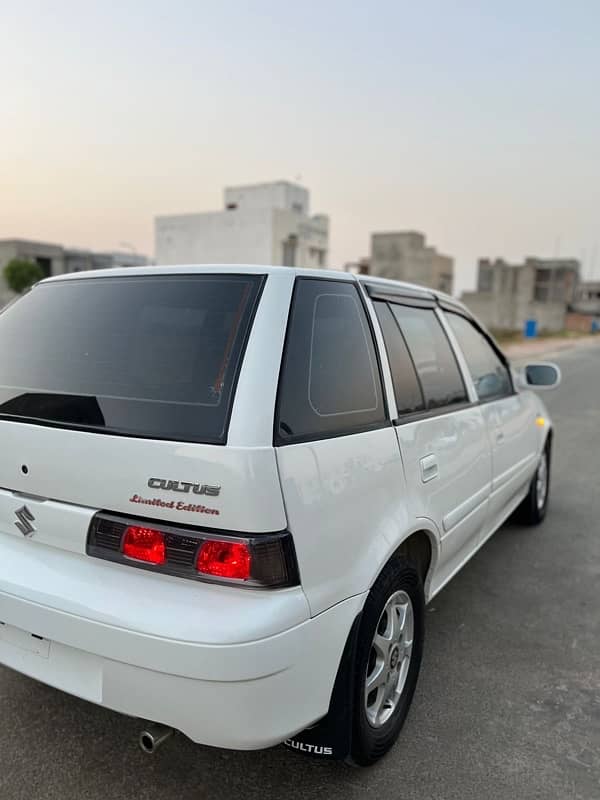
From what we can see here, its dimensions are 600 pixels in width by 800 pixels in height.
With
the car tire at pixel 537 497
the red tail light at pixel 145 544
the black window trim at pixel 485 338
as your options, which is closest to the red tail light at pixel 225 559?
the red tail light at pixel 145 544

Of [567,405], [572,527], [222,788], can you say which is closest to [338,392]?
[222,788]

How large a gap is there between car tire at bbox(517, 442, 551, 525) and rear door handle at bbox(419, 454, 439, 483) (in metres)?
2.31

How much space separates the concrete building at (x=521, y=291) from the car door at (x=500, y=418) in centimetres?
6974

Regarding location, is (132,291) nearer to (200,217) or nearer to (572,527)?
(572,527)

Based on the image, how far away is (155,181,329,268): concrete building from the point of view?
68750mm

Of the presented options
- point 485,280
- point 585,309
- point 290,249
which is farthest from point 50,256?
point 585,309

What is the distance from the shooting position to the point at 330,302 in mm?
2285

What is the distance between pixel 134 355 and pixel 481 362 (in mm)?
2347

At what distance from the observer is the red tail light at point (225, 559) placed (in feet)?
5.65

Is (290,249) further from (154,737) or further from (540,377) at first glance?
(154,737)

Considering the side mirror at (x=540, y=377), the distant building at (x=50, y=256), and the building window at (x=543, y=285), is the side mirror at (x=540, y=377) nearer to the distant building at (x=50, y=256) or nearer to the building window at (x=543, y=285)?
the building window at (x=543, y=285)

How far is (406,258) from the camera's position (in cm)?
7462

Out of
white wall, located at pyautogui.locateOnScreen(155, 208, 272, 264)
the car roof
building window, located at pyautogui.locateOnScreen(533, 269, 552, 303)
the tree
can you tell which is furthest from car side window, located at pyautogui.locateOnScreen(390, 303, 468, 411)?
the tree

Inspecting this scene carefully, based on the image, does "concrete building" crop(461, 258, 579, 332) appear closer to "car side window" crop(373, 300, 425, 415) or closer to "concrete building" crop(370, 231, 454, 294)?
"concrete building" crop(370, 231, 454, 294)
